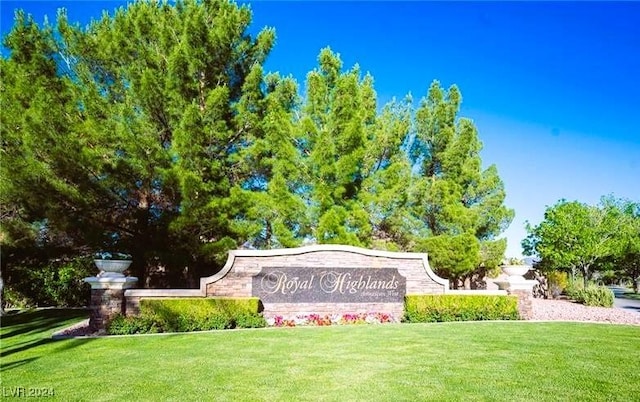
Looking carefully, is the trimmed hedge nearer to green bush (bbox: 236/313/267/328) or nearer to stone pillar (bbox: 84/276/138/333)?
green bush (bbox: 236/313/267/328)

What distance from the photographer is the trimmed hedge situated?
1005 cm

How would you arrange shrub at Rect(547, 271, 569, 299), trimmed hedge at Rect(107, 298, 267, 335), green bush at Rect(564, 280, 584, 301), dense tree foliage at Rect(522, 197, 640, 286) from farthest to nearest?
1. dense tree foliage at Rect(522, 197, 640, 286)
2. shrub at Rect(547, 271, 569, 299)
3. green bush at Rect(564, 280, 584, 301)
4. trimmed hedge at Rect(107, 298, 267, 335)

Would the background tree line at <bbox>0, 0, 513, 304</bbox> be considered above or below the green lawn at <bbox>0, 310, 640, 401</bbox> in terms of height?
above

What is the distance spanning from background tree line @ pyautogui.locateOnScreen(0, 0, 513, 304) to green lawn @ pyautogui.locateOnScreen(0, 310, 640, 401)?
4632 mm

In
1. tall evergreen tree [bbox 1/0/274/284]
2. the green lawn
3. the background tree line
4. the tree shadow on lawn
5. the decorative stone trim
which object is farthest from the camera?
the background tree line

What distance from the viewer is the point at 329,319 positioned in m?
11.8

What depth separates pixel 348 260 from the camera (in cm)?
1256

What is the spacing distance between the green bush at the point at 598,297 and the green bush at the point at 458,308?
637cm

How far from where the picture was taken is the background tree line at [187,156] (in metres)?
13.1

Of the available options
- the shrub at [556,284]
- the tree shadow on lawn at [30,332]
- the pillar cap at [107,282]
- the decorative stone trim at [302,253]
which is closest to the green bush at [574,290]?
the shrub at [556,284]

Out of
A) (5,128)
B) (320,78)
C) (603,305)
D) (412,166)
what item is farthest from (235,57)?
(603,305)

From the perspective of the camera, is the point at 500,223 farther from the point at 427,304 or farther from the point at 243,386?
the point at 243,386

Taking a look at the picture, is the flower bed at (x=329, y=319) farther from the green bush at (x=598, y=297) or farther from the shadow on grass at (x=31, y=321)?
the green bush at (x=598, y=297)

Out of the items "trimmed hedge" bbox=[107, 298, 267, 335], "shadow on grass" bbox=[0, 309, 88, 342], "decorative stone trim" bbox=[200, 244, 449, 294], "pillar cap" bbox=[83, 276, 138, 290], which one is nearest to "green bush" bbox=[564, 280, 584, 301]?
"decorative stone trim" bbox=[200, 244, 449, 294]
